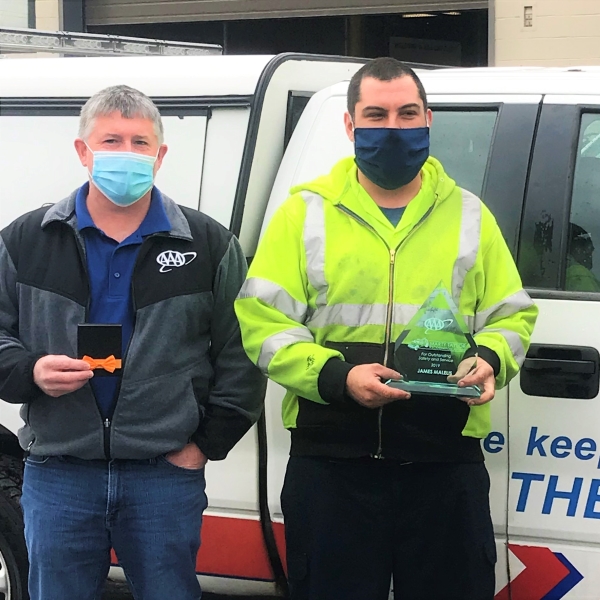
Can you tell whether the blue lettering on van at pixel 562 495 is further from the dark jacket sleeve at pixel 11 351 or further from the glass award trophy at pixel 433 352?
the dark jacket sleeve at pixel 11 351

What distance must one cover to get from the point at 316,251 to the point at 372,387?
359 mm

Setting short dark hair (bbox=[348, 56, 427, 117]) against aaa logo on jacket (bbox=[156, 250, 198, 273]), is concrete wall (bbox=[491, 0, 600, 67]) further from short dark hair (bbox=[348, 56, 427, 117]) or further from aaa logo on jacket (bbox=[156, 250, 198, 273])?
aaa logo on jacket (bbox=[156, 250, 198, 273])

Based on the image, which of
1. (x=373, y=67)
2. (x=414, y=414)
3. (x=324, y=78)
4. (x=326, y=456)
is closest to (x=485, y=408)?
(x=414, y=414)

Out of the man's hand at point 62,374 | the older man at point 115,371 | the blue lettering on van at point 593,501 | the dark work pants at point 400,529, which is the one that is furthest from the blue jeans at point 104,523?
the blue lettering on van at point 593,501

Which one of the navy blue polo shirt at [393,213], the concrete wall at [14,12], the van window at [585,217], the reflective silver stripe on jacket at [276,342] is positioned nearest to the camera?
the reflective silver stripe on jacket at [276,342]

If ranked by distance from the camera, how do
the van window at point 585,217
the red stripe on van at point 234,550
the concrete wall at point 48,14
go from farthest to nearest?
the concrete wall at point 48,14, the red stripe on van at point 234,550, the van window at point 585,217

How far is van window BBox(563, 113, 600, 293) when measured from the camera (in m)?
2.76

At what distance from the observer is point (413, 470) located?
Result: 2.41 metres

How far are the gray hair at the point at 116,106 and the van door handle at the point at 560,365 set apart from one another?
3.78 ft

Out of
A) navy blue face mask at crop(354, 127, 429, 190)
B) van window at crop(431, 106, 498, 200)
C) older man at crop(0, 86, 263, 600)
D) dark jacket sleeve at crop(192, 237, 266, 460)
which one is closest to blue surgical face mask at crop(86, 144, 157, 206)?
older man at crop(0, 86, 263, 600)

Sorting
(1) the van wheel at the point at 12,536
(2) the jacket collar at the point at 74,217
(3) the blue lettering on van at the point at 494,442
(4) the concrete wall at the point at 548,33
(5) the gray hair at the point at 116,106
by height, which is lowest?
(1) the van wheel at the point at 12,536

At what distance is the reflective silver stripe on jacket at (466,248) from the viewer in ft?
7.78

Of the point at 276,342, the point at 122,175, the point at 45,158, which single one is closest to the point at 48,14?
the point at 45,158

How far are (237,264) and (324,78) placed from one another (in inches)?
41.3
